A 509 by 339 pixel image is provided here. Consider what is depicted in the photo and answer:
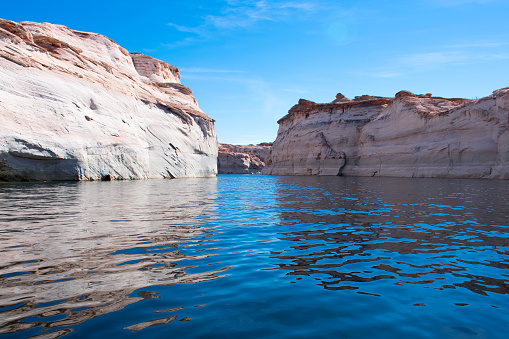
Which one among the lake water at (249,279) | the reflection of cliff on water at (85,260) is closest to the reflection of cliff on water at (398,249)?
the lake water at (249,279)

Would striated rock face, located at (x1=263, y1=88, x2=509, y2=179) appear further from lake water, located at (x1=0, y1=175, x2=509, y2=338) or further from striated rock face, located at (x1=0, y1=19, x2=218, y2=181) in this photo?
lake water, located at (x1=0, y1=175, x2=509, y2=338)

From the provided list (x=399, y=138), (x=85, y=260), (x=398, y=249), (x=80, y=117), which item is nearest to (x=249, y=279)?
(x=85, y=260)

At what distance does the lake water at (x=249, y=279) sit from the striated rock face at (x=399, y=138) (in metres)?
30.8

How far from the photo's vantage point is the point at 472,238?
6.22 m

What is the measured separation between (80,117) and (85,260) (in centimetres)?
2153

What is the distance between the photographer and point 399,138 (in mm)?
41938

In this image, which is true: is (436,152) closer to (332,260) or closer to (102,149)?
(102,149)

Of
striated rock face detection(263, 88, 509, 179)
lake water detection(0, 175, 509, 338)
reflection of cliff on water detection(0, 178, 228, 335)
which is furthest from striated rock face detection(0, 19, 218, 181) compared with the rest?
striated rock face detection(263, 88, 509, 179)

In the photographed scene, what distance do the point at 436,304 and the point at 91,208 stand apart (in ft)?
28.8

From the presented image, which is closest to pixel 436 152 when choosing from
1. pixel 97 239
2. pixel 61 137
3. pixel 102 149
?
pixel 102 149

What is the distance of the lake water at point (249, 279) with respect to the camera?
273 centimetres

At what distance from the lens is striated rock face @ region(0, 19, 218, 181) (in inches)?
753

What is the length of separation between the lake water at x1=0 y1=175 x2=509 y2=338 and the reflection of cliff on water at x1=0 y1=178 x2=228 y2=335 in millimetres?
19

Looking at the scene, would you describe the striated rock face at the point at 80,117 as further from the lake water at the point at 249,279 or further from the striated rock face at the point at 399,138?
the striated rock face at the point at 399,138
